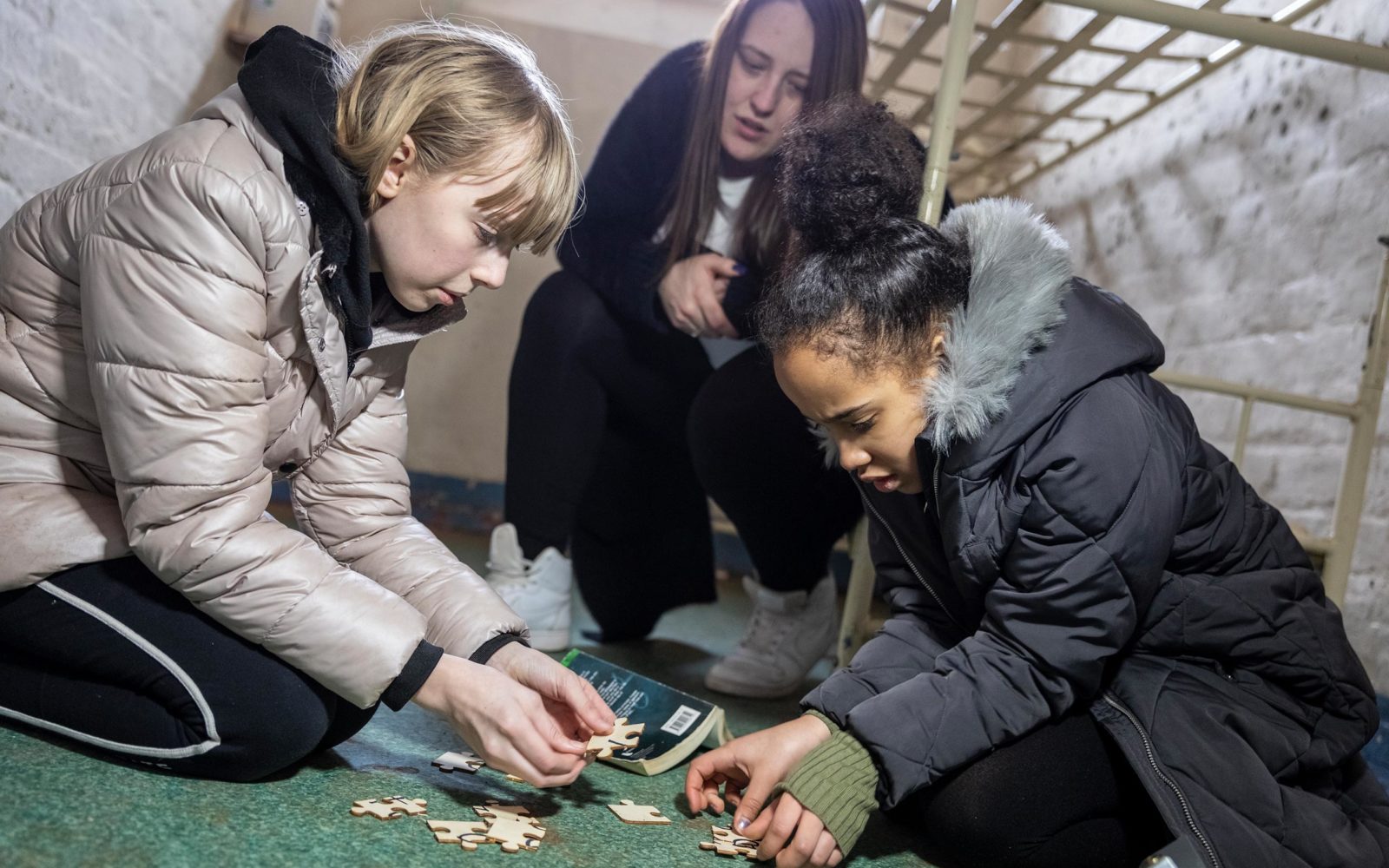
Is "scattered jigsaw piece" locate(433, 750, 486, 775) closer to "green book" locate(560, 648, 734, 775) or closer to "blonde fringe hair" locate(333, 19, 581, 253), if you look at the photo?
"green book" locate(560, 648, 734, 775)

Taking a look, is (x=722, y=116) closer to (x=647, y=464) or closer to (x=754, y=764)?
(x=647, y=464)

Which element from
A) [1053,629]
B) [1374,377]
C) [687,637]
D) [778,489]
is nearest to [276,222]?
[1053,629]

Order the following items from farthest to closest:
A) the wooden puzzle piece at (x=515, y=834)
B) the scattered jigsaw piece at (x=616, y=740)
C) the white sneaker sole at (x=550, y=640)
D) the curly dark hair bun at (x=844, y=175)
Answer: the white sneaker sole at (x=550, y=640), the scattered jigsaw piece at (x=616, y=740), the curly dark hair bun at (x=844, y=175), the wooden puzzle piece at (x=515, y=834)

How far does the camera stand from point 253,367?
892mm

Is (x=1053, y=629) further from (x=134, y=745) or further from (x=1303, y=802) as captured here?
(x=134, y=745)

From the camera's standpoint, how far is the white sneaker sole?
1.53 m

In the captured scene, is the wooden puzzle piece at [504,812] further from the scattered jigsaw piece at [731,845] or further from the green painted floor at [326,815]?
the scattered jigsaw piece at [731,845]

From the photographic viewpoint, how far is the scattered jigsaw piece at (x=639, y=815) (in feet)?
3.17

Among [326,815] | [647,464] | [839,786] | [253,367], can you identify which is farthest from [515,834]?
[647,464]

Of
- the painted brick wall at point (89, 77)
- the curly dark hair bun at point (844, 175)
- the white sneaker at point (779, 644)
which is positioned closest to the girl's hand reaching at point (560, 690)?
the curly dark hair bun at point (844, 175)

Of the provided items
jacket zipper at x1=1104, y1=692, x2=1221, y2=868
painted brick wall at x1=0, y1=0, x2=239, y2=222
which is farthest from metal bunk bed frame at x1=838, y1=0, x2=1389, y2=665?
painted brick wall at x1=0, y1=0, x2=239, y2=222

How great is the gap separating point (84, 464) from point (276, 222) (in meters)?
0.29

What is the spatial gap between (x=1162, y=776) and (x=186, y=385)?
2.90 ft

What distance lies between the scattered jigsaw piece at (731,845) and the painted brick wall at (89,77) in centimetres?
147
